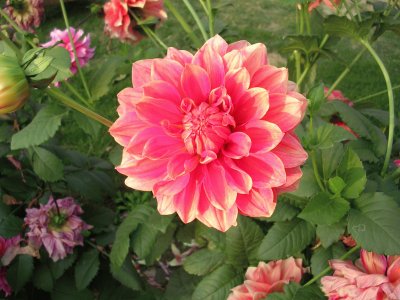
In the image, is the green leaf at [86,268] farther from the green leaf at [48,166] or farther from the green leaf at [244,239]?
the green leaf at [244,239]

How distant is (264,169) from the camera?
666 millimetres

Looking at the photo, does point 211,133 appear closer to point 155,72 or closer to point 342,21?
point 155,72

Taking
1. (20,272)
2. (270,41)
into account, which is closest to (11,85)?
(20,272)

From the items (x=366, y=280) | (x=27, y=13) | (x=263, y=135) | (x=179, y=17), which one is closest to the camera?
(x=263, y=135)

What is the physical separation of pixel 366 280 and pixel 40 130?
72 centimetres

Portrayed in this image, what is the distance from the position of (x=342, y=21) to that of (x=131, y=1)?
526 millimetres

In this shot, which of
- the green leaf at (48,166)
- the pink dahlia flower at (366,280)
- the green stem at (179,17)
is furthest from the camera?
the green leaf at (48,166)

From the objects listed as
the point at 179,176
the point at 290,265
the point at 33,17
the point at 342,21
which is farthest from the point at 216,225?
the point at 33,17

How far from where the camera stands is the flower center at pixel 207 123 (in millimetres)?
674

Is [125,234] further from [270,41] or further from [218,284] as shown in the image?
[270,41]

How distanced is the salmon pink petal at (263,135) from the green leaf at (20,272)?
763mm

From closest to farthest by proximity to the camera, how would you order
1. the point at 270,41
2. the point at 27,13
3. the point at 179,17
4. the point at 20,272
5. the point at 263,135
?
the point at 263,135
the point at 179,17
the point at 20,272
the point at 27,13
the point at 270,41

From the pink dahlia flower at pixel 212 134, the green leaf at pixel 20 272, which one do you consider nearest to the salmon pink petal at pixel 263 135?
the pink dahlia flower at pixel 212 134

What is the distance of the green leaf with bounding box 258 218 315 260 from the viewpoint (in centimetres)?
91
